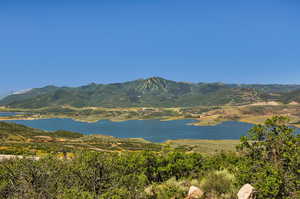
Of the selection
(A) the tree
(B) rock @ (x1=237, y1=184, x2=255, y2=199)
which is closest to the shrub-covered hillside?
(A) the tree

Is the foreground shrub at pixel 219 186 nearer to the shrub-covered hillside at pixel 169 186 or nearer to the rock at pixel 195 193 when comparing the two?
the shrub-covered hillside at pixel 169 186

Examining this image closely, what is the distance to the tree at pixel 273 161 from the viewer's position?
12.2 m

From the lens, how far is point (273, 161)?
14047 mm

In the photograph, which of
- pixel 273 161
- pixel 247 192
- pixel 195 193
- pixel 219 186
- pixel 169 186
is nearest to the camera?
pixel 247 192

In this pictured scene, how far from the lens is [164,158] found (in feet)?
88.1

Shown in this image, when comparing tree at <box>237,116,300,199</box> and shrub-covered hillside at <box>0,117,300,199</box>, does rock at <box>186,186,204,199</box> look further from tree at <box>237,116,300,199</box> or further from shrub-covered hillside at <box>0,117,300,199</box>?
tree at <box>237,116,300,199</box>

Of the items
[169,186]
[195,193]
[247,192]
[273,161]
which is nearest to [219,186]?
[195,193]

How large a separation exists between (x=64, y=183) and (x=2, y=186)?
355 centimetres

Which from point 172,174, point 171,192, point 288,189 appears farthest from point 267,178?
point 172,174

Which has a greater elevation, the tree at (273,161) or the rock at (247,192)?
the tree at (273,161)

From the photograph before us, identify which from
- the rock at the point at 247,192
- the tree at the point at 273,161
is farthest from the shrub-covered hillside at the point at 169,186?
the rock at the point at 247,192

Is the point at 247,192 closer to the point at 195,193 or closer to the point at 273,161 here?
the point at 273,161

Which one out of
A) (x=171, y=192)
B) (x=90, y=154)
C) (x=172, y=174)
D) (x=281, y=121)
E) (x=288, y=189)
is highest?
(x=281, y=121)

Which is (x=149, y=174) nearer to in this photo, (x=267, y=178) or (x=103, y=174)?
Result: (x=103, y=174)
